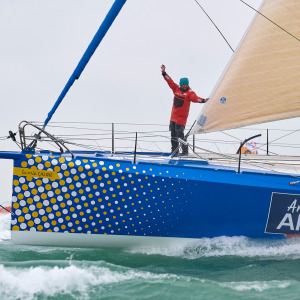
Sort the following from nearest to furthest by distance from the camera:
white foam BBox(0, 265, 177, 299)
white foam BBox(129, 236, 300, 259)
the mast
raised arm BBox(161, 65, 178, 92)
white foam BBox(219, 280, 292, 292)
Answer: white foam BBox(0, 265, 177, 299) < white foam BBox(219, 280, 292, 292) < the mast < white foam BBox(129, 236, 300, 259) < raised arm BBox(161, 65, 178, 92)

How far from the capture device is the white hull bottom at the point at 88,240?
6125 millimetres

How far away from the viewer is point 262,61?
6773mm

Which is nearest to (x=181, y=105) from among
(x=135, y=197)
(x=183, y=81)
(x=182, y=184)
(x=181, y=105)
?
(x=181, y=105)

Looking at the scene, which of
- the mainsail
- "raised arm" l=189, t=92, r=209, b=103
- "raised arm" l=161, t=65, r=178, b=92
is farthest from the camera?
"raised arm" l=161, t=65, r=178, b=92

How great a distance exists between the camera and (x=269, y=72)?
6.77 metres

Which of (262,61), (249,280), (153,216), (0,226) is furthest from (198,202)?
(0,226)

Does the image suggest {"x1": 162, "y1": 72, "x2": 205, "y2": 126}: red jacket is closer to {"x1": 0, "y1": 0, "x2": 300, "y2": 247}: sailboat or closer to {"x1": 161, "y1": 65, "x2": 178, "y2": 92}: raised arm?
{"x1": 161, "y1": 65, "x2": 178, "y2": 92}: raised arm

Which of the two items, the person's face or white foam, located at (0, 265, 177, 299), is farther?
the person's face

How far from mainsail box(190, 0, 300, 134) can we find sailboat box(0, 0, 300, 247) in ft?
0.05

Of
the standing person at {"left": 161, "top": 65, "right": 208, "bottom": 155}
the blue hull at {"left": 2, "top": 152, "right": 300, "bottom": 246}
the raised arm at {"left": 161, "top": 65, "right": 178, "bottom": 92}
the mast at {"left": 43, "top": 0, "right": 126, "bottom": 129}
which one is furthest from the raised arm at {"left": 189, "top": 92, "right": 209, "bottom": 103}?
the mast at {"left": 43, "top": 0, "right": 126, "bottom": 129}

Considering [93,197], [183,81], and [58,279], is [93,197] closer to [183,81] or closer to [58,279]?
[58,279]

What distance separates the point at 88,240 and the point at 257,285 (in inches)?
89.5

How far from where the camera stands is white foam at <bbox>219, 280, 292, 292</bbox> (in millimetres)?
5265

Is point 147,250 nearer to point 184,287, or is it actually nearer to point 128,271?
point 128,271
